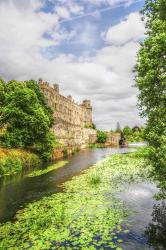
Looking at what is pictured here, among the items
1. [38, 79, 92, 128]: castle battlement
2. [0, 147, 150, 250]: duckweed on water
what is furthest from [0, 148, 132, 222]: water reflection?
[38, 79, 92, 128]: castle battlement

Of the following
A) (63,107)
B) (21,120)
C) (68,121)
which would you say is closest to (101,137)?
(68,121)

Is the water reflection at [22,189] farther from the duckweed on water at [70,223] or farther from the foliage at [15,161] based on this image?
the foliage at [15,161]

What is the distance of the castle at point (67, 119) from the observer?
93.1m

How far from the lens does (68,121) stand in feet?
400

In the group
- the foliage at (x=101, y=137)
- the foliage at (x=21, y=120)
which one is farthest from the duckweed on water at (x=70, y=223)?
the foliage at (x=101, y=137)

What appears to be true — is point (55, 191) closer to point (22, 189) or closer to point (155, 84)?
point (22, 189)

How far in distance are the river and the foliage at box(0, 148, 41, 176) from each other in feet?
11.0


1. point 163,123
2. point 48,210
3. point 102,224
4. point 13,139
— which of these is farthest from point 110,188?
point 13,139

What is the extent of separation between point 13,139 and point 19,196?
24.2 meters

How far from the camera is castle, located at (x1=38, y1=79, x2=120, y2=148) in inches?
3668

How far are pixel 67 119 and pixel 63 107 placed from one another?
26.3 ft

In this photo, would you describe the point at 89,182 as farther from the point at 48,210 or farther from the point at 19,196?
the point at 48,210

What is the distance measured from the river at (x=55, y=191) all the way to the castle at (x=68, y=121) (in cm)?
5152

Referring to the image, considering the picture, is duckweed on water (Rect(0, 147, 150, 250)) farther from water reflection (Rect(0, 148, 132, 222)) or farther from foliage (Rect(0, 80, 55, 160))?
foliage (Rect(0, 80, 55, 160))
